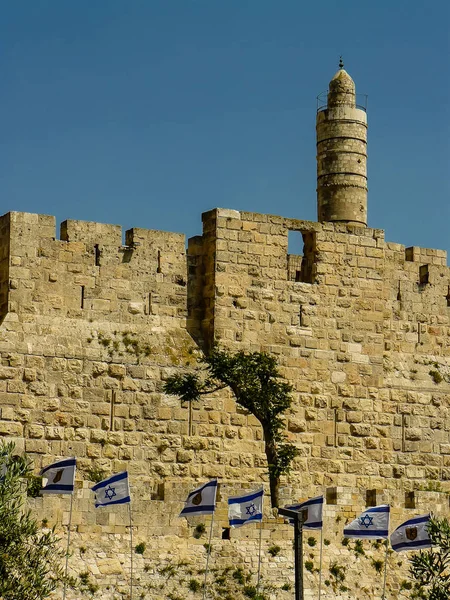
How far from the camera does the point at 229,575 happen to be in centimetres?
2461

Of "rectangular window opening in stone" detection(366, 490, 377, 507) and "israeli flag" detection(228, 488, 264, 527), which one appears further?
"rectangular window opening in stone" detection(366, 490, 377, 507)

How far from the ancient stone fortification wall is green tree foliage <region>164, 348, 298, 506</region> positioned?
598mm

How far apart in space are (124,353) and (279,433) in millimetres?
2564

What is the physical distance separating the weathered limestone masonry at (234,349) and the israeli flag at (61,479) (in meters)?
1.23

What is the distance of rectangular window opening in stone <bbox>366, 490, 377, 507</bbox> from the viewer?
2653 cm

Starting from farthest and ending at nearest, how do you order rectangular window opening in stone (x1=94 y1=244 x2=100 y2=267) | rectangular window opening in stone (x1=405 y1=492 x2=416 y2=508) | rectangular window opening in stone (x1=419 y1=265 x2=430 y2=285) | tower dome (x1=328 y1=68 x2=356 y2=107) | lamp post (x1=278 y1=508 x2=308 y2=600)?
tower dome (x1=328 y1=68 x2=356 y2=107) < rectangular window opening in stone (x1=419 y1=265 x2=430 y2=285) < rectangular window opening in stone (x1=94 y1=244 x2=100 y2=267) < rectangular window opening in stone (x1=405 y1=492 x2=416 y2=508) < lamp post (x1=278 y1=508 x2=308 y2=600)

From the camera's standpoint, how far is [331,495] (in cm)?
2641

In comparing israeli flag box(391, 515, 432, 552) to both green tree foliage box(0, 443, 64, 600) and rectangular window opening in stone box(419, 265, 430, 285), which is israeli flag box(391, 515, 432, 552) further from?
rectangular window opening in stone box(419, 265, 430, 285)

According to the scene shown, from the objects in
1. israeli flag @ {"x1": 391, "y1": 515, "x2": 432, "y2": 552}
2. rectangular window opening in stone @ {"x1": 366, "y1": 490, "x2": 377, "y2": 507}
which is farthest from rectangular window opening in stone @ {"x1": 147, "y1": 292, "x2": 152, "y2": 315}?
israeli flag @ {"x1": 391, "y1": 515, "x2": 432, "y2": 552}

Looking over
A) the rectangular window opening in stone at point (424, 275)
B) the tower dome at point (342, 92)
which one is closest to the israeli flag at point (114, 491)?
the rectangular window opening in stone at point (424, 275)

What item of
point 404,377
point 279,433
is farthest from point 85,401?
point 404,377

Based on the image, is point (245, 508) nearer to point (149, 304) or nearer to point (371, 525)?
point (371, 525)

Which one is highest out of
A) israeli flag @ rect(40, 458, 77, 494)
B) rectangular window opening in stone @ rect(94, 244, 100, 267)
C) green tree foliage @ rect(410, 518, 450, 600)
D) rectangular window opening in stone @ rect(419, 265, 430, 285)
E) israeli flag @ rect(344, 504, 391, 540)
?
rectangular window opening in stone @ rect(419, 265, 430, 285)

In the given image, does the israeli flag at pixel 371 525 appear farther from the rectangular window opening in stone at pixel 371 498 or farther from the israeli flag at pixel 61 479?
the israeli flag at pixel 61 479
